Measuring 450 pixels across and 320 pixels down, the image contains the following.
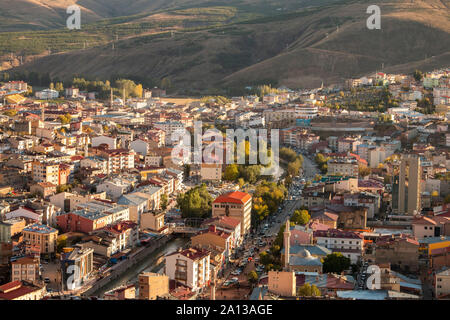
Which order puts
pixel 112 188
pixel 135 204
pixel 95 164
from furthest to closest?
pixel 95 164 < pixel 112 188 < pixel 135 204

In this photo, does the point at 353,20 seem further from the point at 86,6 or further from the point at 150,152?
the point at 86,6

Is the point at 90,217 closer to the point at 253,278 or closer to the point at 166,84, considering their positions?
the point at 253,278

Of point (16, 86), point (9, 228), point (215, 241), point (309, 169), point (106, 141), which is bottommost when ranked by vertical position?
point (215, 241)

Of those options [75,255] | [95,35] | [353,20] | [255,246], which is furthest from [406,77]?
[95,35]

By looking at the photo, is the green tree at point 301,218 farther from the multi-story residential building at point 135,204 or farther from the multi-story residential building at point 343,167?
the multi-story residential building at point 343,167


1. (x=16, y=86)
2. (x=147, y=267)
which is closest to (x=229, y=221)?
(x=147, y=267)

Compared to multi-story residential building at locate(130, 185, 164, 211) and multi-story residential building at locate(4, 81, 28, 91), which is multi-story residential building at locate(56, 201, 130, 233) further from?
multi-story residential building at locate(4, 81, 28, 91)

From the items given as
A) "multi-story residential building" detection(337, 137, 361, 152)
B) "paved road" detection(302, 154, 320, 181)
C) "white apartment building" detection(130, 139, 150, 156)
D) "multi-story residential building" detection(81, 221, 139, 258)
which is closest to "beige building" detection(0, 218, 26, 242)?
"multi-story residential building" detection(81, 221, 139, 258)

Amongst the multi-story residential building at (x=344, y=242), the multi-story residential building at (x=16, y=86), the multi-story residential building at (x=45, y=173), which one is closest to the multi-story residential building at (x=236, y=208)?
the multi-story residential building at (x=344, y=242)
